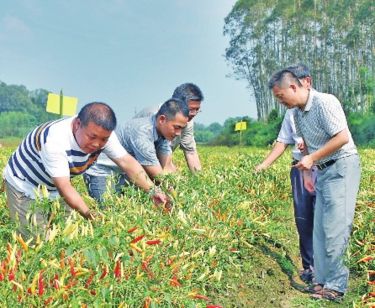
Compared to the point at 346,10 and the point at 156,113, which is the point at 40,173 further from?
the point at 346,10

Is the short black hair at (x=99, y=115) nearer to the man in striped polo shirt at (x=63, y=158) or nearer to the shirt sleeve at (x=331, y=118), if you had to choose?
the man in striped polo shirt at (x=63, y=158)

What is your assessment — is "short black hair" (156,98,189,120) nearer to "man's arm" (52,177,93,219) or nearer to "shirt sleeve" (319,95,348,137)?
"shirt sleeve" (319,95,348,137)

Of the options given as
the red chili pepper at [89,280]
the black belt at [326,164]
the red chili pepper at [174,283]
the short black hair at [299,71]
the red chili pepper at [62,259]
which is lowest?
the red chili pepper at [174,283]

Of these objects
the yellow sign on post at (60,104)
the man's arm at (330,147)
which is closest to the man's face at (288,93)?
the man's arm at (330,147)

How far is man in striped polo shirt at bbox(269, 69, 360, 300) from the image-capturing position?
4109 mm

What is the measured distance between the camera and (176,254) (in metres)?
3.38

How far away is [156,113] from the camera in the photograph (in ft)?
14.8

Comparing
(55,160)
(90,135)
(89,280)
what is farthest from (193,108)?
(89,280)

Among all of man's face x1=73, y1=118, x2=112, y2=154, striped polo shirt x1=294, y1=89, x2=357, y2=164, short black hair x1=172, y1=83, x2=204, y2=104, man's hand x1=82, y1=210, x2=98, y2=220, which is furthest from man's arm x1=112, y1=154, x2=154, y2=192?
striped polo shirt x1=294, y1=89, x2=357, y2=164

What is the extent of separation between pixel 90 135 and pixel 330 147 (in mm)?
1685

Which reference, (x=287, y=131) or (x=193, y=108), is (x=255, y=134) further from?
(x=193, y=108)

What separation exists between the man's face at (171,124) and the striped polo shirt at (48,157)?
48 cm

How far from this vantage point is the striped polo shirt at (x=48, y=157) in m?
3.46

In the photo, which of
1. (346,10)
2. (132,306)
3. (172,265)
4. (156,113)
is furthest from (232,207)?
(346,10)
